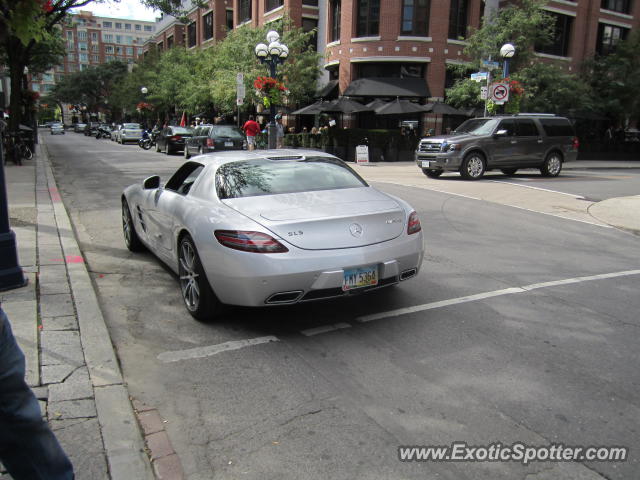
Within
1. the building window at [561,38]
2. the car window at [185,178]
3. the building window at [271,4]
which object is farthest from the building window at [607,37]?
the car window at [185,178]

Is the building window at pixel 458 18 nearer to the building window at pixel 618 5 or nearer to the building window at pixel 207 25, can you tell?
the building window at pixel 618 5

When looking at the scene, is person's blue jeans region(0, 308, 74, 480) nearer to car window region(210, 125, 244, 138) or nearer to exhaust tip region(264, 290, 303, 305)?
exhaust tip region(264, 290, 303, 305)

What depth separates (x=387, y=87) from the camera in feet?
96.6

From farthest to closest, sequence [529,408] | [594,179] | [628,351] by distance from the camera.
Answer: [594,179], [628,351], [529,408]

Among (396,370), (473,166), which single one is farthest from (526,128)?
(396,370)

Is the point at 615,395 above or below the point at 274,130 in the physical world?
below

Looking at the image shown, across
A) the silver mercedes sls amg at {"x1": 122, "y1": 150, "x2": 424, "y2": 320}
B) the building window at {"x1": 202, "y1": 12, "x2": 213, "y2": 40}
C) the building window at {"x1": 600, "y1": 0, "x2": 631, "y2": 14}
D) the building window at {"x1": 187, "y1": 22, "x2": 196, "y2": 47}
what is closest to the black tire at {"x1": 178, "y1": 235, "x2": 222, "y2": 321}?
the silver mercedes sls amg at {"x1": 122, "y1": 150, "x2": 424, "y2": 320}

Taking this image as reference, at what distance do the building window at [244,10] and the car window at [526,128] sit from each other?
30.1 meters

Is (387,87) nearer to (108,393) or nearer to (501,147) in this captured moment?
(501,147)

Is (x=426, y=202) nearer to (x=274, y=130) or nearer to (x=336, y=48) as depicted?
(x=274, y=130)

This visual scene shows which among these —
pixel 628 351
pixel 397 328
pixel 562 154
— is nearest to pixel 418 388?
pixel 397 328

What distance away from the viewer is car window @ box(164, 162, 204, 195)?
5.69 meters

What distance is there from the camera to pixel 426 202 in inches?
483

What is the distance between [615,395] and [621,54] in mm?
33281
